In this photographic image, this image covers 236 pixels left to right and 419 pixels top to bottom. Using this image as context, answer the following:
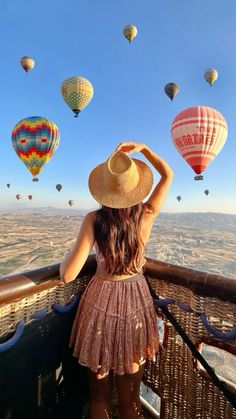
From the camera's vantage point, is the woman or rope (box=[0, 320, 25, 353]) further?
the woman

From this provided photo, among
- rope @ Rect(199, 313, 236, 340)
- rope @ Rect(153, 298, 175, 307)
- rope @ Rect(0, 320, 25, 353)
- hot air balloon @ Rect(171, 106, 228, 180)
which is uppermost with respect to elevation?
hot air balloon @ Rect(171, 106, 228, 180)

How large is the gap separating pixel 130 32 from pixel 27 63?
6304 mm

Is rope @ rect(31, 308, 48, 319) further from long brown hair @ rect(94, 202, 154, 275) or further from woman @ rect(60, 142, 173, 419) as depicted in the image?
long brown hair @ rect(94, 202, 154, 275)

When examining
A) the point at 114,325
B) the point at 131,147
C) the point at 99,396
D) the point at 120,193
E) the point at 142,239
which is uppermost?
the point at 131,147

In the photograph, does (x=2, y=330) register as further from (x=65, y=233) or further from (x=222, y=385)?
(x=65, y=233)

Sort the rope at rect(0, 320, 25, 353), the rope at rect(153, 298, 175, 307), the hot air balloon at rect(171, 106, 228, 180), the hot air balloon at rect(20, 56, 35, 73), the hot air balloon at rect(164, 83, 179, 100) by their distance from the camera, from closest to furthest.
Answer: the rope at rect(0, 320, 25, 353) < the rope at rect(153, 298, 175, 307) < the hot air balloon at rect(171, 106, 228, 180) < the hot air balloon at rect(164, 83, 179, 100) < the hot air balloon at rect(20, 56, 35, 73)

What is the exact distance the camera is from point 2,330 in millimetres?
1304

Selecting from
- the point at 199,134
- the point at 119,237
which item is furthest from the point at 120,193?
the point at 199,134

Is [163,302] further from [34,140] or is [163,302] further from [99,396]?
[34,140]

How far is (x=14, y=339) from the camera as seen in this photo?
1.31 meters

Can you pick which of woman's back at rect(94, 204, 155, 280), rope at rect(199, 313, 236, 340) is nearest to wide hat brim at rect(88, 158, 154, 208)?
woman's back at rect(94, 204, 155, 280)

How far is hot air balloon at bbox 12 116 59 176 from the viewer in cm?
1341

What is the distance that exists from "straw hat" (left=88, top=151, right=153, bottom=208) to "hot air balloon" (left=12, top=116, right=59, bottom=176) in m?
12.7

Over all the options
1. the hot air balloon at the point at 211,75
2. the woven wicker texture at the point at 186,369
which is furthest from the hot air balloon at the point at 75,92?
the woven wicker texture at the point at 186,369
